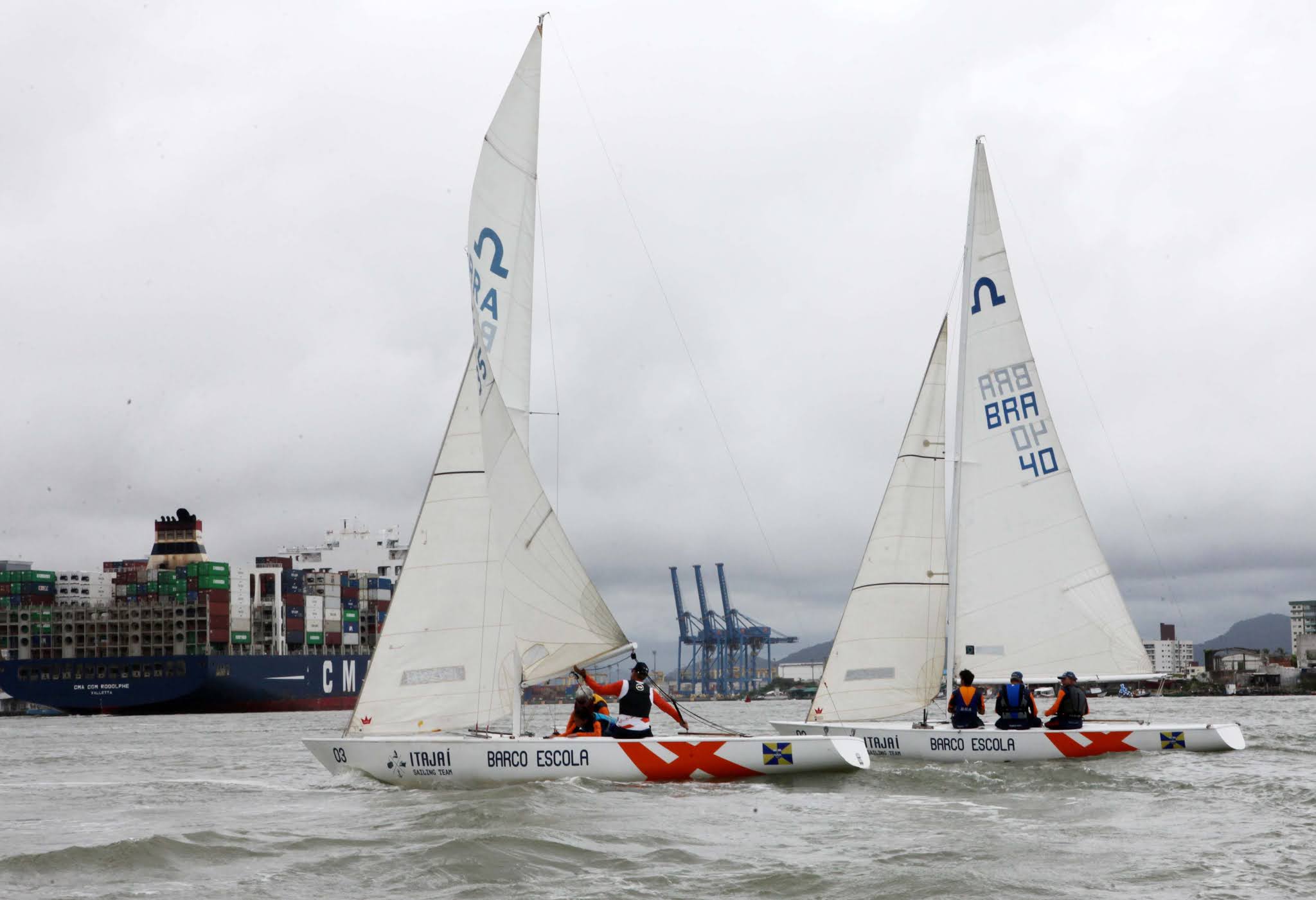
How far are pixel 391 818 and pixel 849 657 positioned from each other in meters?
7.00

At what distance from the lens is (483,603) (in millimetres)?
13711

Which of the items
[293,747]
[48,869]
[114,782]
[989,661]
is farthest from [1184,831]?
[293,747]

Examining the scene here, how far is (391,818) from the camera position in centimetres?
1135

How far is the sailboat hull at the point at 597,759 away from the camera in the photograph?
12680 mm

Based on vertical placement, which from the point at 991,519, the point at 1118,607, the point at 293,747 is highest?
the point at 991,519

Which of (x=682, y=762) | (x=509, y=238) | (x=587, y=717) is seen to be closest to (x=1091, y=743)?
(x=682, y=762)

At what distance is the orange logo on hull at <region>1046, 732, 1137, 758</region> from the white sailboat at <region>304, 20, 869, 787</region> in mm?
2905

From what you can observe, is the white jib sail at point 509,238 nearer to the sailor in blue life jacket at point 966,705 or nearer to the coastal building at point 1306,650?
the sailor in blue life jacket at point 966,705

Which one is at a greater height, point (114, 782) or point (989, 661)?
point (989, 661)

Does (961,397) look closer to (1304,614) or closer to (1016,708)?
(1016,708)

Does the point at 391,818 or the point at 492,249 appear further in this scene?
the point at 492,249

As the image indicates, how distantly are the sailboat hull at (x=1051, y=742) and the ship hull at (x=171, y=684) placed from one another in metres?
56.4

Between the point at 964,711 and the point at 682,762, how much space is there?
402cm

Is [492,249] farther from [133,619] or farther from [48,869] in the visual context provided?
[133,619]
